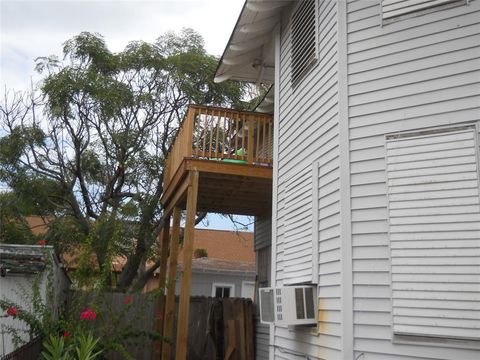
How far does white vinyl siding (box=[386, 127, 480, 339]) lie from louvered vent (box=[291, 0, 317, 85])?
2.18 meters

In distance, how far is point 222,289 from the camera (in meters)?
21.9

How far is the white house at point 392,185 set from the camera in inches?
174

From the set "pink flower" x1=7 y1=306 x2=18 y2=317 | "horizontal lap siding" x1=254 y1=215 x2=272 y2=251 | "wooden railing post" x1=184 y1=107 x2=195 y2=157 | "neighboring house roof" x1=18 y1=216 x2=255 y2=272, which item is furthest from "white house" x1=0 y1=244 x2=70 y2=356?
"neighboring house roof" x1=18 y1=216 x2=255 y2=272

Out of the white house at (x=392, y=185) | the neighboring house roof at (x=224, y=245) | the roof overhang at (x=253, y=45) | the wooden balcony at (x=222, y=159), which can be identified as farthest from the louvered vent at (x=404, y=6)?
the neighboring house roof at (x=224, y=245)

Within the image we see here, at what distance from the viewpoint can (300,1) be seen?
718cm

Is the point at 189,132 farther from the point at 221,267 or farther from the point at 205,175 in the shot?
the point at 221,267

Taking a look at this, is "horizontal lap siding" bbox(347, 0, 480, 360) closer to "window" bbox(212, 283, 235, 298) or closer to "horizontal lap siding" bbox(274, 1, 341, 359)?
"horizontal lap siding" bbox(274, 1, 341, 359)

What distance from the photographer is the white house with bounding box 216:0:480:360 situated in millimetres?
4414

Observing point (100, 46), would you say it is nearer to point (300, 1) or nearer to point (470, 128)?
point (300, 1)

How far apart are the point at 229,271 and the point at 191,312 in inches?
376

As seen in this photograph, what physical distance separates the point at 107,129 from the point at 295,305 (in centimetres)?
1157

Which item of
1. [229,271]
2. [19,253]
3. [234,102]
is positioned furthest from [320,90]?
[229,271]

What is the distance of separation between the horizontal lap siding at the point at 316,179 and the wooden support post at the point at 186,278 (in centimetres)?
167

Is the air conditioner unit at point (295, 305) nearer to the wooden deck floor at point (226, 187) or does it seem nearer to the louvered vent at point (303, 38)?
the louvered vent at point (303, 38)
